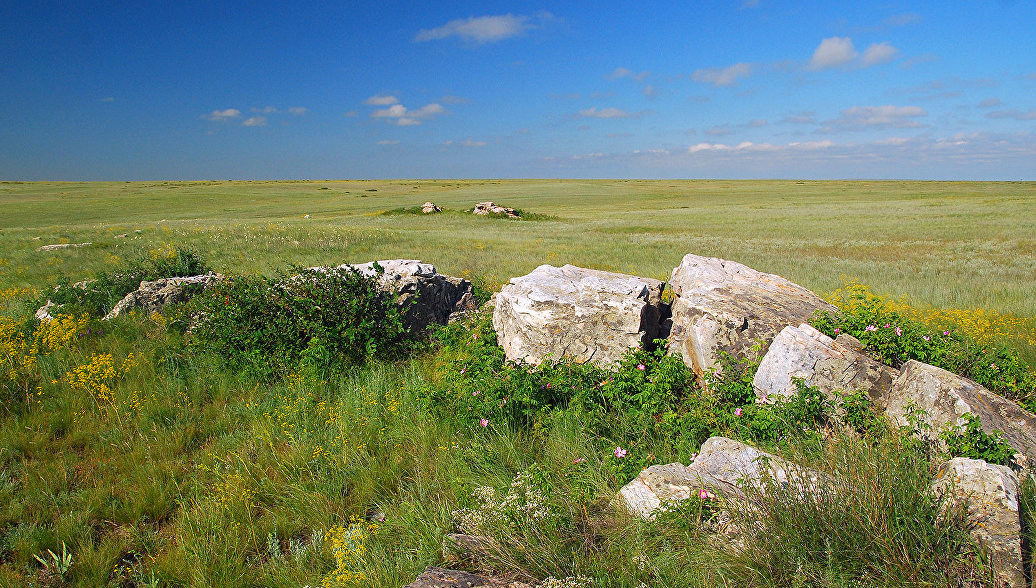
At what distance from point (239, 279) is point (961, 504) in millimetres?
8264

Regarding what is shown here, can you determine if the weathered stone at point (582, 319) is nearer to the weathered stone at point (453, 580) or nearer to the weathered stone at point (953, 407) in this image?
the weathered stone at point (953, 407)

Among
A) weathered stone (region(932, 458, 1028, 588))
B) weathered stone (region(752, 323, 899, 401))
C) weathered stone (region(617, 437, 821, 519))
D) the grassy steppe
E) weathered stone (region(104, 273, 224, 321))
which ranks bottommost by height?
the grassy steppe

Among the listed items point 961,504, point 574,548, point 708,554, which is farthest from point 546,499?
point 961,504

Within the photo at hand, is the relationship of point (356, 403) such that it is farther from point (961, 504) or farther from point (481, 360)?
point (961, 504)

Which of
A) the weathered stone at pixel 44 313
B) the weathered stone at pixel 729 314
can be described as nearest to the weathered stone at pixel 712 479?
the weathered stone at pixel 729 314

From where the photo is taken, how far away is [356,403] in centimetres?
519

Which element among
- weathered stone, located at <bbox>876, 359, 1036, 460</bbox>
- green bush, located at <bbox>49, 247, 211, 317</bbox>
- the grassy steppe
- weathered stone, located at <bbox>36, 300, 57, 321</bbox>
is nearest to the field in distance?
green bush, located at <bbox>49, 247, 211, 317</bbox>

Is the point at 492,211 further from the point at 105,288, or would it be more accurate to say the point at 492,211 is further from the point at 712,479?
the point at 712,479

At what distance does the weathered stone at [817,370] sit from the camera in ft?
14.0

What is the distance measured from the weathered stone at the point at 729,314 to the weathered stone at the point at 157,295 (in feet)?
24.7

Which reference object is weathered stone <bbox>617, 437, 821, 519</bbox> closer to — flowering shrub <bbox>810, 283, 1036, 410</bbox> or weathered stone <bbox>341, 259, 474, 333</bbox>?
flowering shrub <bbox>810, 283, 1036, 410</bbox>

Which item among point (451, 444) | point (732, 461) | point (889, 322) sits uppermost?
point (889, 322)

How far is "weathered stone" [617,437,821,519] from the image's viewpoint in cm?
296

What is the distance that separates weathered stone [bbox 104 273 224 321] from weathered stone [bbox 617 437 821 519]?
308 inches
